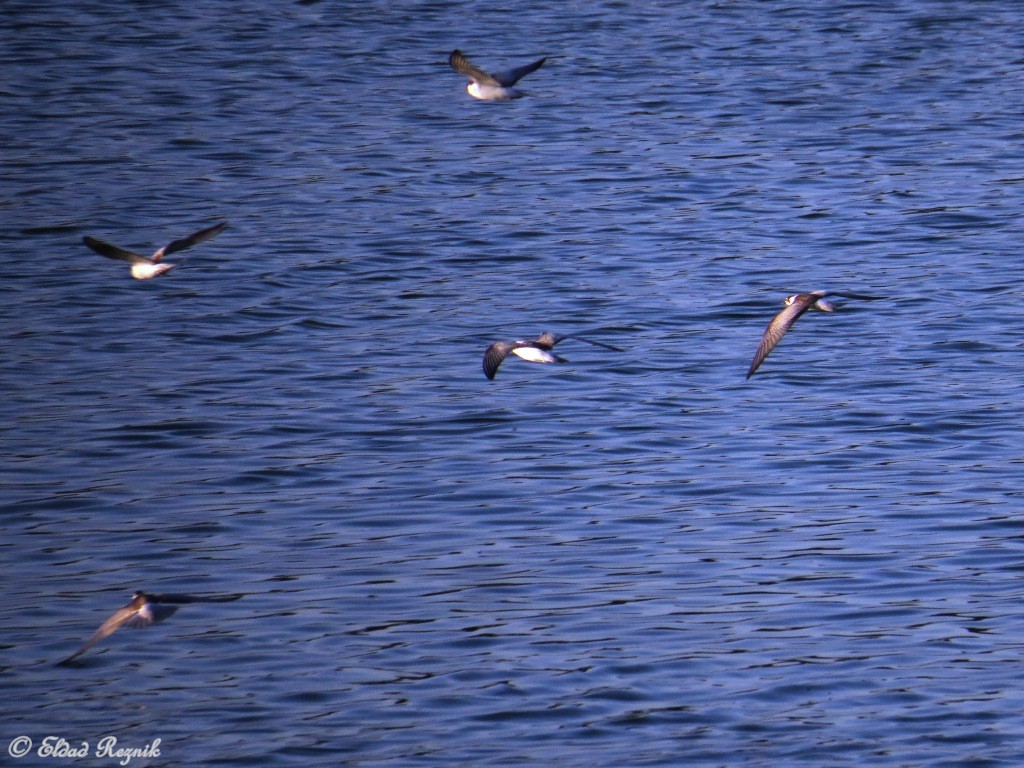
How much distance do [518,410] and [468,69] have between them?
2853mm

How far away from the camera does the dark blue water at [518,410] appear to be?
29.8 ft

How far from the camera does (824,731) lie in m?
8.62

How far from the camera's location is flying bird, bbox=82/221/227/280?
990cm

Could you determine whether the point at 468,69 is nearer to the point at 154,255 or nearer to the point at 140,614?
the point at 154,255

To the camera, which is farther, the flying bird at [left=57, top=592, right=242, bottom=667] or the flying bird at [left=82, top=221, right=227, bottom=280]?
the flying bird at [left=82, top=221, right=227, bottom=280]

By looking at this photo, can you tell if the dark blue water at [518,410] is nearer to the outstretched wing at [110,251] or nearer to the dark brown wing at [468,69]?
the outstretched wing at [110,251]

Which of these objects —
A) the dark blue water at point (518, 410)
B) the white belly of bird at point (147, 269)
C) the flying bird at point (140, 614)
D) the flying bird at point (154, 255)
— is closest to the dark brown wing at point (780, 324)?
the dark blue water at point (518, 410)

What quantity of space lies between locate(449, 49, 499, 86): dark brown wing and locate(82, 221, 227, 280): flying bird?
2.10m

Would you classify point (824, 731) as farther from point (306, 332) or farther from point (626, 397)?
point (306, 332)

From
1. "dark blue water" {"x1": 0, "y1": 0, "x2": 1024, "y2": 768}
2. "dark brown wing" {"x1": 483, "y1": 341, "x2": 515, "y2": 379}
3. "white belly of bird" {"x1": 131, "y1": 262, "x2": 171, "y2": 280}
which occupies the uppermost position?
"white belly of bird" {"x1": 131, "y1": 262, "x2": 171, "y2": 280}

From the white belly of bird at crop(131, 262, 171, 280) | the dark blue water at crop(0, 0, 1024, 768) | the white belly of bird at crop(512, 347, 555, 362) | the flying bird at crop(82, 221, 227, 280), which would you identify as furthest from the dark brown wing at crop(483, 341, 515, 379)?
the white belly of bird at crop(131, 262, 171, 280)

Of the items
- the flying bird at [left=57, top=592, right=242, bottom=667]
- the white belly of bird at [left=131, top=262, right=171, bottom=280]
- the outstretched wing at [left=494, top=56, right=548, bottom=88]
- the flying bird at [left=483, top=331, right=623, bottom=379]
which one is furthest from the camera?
the outstretched wing at [left=494, top=56, right=548, bottom=88]

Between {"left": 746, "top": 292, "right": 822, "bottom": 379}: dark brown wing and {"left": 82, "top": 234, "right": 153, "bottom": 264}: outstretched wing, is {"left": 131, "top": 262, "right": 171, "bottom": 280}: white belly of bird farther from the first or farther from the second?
{"left": 746, "top": 292, "right": 822, "bottom": 379}: dark brown wing

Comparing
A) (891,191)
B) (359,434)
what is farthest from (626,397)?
(891,191)
